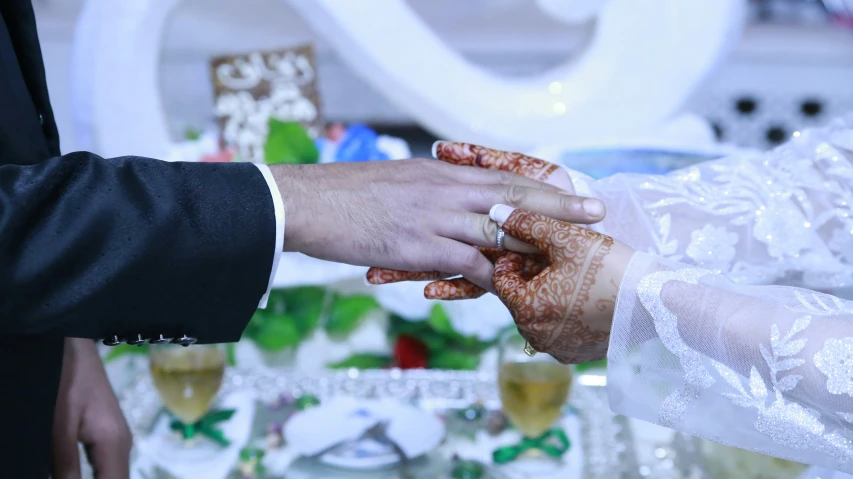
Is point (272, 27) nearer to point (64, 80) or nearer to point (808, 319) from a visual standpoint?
point (64, 80)

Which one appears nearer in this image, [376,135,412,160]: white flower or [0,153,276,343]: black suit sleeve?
[0,153,276,343]: black suit sleeve

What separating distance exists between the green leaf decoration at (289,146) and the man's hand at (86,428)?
0.46 meters

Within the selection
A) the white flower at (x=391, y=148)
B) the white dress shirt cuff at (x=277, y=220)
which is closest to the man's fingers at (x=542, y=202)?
the white dress shirt cuff at (x=277, y=220)

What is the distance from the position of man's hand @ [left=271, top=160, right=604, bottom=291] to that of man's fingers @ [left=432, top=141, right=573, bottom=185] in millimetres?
52

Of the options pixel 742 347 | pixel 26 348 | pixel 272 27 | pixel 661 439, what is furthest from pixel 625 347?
pixel 272 27

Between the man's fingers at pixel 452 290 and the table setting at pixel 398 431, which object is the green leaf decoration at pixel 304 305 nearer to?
the table setting at pixel 398 431

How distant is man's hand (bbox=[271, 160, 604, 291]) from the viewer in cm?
90

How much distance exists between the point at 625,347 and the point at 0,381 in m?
0.61

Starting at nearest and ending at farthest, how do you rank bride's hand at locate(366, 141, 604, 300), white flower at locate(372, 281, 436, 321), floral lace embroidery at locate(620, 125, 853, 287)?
bride's hand at locate(366, 141, 604, 300), floral lace embroidery at locate(620, 125, 853, 287), white flower at locate(372, 281, 436, 321)

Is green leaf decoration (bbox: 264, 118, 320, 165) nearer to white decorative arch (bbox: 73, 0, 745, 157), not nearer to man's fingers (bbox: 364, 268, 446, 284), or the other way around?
white decorative arch (bbox: 73, 0, 745, 157)

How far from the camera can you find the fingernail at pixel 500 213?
0.93 metres

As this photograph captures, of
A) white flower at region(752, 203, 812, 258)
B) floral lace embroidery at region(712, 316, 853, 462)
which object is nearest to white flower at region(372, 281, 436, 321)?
white flower at region(752, 203, 812, 258)

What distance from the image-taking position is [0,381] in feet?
2.86

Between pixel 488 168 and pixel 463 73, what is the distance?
1.71 ft
